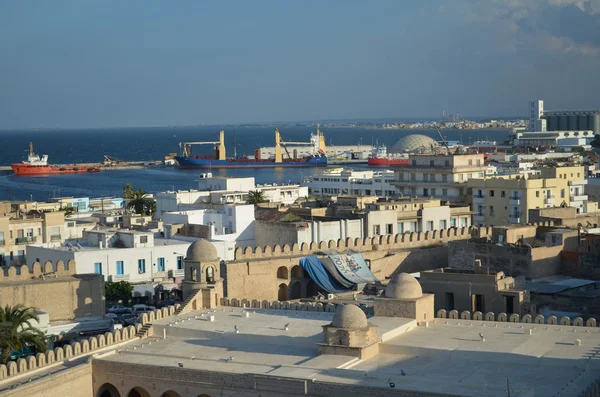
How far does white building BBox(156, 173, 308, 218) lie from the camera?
59.2 meters

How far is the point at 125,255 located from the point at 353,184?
4093cm

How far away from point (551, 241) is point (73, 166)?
143 metres

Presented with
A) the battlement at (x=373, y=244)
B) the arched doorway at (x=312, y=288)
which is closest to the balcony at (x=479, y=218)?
the battlement at (x=373, y=244)

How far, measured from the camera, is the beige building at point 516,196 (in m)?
56.7

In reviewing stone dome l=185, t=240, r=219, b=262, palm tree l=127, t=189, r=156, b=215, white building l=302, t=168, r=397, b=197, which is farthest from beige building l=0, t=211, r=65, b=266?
white building l=302, t=168, r=397, b=197

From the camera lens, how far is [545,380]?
22.5 meters

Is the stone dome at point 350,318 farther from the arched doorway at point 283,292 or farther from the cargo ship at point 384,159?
the cargo ship at point 384,159

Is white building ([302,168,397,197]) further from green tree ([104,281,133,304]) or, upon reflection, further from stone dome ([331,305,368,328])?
stone dome ([331,305,368,328])

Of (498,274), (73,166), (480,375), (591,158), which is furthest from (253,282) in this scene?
(73,166)

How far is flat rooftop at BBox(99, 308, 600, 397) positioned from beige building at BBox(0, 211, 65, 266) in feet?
73.2

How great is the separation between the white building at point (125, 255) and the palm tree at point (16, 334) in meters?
10.6

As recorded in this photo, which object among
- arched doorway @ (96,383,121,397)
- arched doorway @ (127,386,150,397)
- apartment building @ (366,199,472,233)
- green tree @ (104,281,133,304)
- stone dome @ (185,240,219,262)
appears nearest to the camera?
arched doorway @ (127,386,150,397)

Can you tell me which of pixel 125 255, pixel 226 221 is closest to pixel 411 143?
pixel 226 221

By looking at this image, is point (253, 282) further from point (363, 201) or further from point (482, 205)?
point (482, 205)
